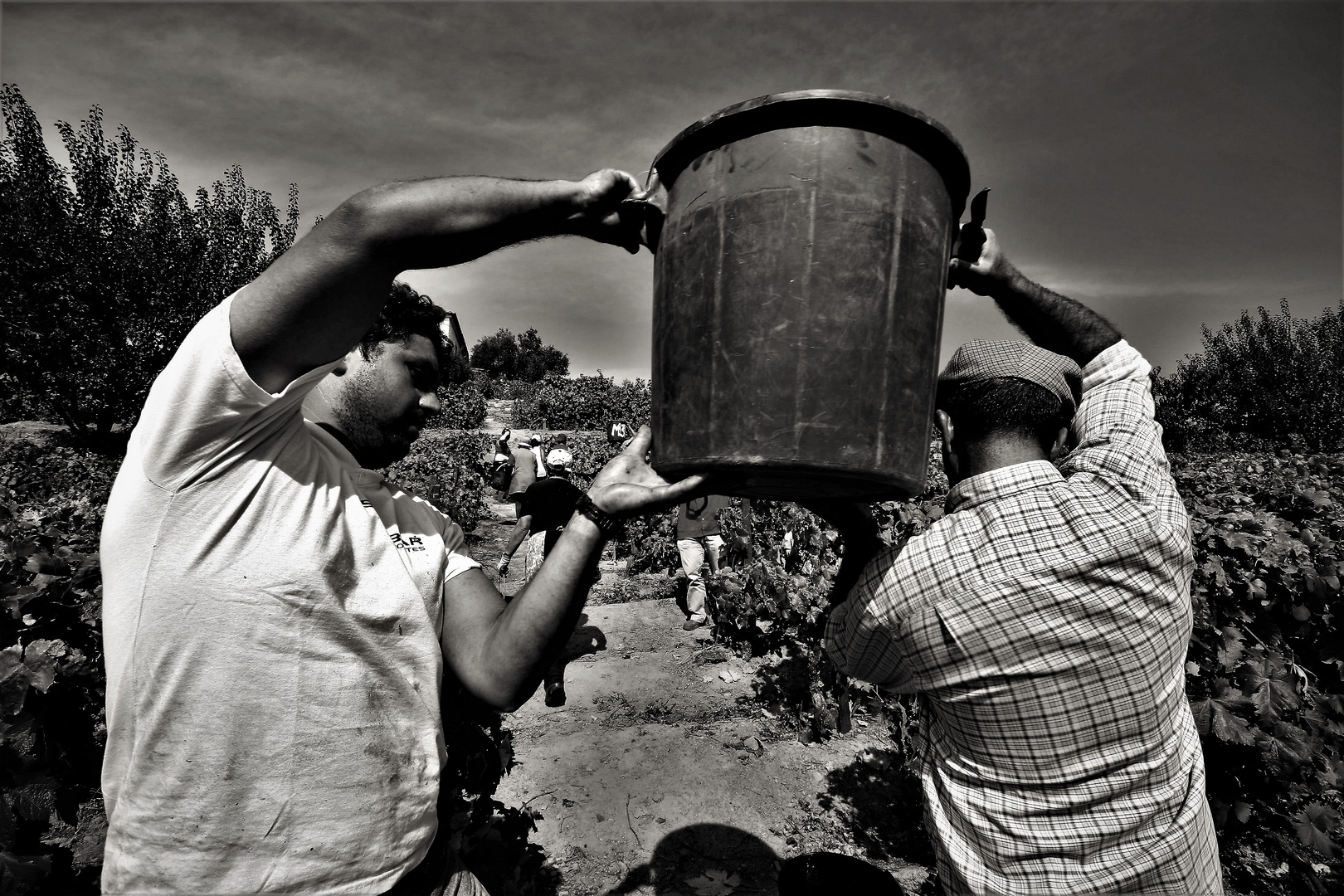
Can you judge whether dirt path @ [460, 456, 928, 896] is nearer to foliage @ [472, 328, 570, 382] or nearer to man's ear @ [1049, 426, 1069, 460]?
man's ear @ [1049, 426, 1069, 460]

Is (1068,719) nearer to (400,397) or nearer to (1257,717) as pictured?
(400,397)

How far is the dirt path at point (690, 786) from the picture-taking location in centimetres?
358

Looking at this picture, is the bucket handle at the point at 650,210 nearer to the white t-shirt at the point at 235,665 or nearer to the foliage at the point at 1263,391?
the white t-shirt at the point at 235,665

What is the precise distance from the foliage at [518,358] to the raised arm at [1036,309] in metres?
76.3

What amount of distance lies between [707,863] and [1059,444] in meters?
2.97

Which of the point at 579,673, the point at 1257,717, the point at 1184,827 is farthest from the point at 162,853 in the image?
the point at 579,673

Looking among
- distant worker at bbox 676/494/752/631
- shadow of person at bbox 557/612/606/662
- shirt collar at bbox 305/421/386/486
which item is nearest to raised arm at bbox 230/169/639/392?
shirt collar at bbox 305/421/386/486

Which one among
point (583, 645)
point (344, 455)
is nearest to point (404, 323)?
point (344, 455)

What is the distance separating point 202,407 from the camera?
3.86 feet

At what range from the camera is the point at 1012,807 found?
1.69 m

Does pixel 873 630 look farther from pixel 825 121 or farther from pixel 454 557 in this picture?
pixel 825 121

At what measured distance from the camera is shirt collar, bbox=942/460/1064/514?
1751 millimetres

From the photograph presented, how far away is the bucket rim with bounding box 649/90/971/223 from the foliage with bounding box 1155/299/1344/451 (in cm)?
3806

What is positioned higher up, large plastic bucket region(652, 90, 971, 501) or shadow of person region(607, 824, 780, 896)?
large plastic bucket region(652, 90, 971, 501)
